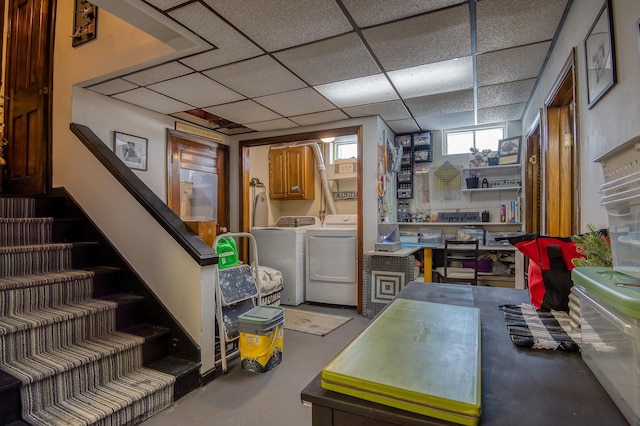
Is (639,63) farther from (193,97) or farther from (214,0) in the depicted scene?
(193,97)

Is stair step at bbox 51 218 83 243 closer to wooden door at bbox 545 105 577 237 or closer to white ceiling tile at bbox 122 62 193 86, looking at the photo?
white ceiling tile at bbox 122 62 193 86

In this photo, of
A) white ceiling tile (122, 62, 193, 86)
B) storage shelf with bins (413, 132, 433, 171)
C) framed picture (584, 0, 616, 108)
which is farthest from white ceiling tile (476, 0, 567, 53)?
storage shelf with bins (413, 132, 433, 171)

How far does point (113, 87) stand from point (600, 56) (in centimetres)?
347

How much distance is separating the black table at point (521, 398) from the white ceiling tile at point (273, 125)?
3685 mm

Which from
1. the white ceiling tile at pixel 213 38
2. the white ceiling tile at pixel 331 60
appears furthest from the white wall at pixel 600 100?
the white ceiling tile at pixel 213 38

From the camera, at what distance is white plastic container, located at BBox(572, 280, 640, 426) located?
1.73ft

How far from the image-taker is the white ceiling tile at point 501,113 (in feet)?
12.2

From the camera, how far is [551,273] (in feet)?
3.76

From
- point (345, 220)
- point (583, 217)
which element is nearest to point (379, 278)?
point (345, 220)

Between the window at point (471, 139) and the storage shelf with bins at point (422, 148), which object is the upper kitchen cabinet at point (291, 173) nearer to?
the storage shelf with bins at point (422, 148)

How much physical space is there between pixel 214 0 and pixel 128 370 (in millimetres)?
2294

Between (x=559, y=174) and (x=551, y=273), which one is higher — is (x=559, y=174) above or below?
above

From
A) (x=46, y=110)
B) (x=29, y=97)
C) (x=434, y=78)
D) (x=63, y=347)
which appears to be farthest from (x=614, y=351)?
(x=29, y=97)

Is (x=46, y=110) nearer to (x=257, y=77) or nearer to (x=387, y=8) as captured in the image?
(x=257, y=77)
